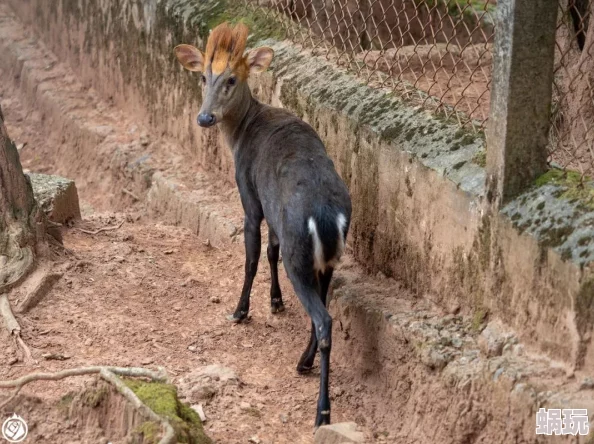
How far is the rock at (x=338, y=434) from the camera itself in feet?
15.3

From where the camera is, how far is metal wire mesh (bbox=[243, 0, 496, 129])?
595 centimetres

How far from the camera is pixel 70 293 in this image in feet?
19.6

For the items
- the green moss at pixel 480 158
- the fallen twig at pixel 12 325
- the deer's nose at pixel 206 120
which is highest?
the deer's nose at pixel 206 120

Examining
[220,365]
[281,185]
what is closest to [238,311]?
[220,365]

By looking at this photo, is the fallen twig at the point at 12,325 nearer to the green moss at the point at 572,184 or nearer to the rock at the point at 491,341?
the rock at the point at 491,341

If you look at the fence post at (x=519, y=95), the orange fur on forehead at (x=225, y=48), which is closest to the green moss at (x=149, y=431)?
the fence post at (x=519, y=95)

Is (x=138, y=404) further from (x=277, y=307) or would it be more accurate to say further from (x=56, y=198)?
(x=56, y=198)

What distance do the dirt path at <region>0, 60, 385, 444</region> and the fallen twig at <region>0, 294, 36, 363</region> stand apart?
50 millimetres

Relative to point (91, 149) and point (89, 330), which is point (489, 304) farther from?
point (91, 149)

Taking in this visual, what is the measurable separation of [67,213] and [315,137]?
2.13 metres

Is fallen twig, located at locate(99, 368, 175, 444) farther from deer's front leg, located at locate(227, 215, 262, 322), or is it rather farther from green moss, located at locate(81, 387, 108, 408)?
deer's front leg, located at locate(227, 215, 262, 322)

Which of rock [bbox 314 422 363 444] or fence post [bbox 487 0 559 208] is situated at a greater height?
fence post [bbox 487 0 559 208]

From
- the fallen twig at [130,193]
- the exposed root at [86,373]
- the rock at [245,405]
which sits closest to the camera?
the exposed root at [86,373]

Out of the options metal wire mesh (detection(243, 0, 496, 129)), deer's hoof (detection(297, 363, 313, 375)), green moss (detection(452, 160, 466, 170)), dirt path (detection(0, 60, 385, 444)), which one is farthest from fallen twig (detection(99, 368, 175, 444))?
metal wire mesh (detection(243, 0, 496, 129))
